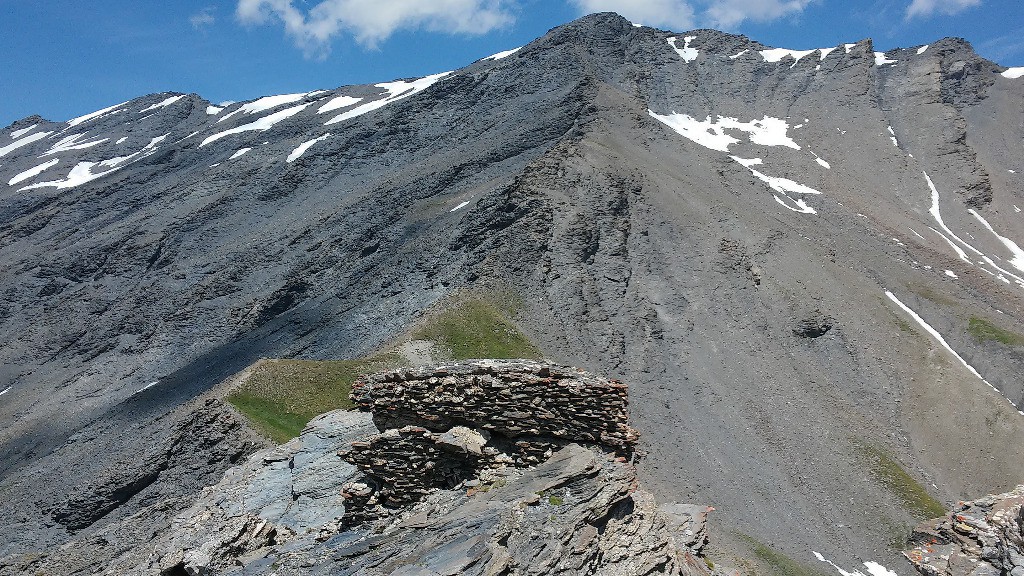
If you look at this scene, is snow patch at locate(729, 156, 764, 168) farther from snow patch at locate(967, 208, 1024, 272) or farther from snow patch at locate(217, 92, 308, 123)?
snow patch at locate(217, 92, 308, 123)

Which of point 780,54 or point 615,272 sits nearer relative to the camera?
point 615,272

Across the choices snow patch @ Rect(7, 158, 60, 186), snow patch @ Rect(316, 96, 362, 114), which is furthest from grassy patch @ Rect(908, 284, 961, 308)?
snow patch @ Rect(7, 158, 60, 186)

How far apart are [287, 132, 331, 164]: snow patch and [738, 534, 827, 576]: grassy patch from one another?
8232cm

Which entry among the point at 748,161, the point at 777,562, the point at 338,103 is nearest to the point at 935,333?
the point at 777,562

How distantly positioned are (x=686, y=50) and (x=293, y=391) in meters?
118

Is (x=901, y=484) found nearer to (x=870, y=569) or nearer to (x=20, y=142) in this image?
(x=870, y=569)

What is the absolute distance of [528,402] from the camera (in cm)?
1387

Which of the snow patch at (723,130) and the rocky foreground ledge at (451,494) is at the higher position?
the snow patch at (723,130)

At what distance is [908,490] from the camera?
4334 centimetres

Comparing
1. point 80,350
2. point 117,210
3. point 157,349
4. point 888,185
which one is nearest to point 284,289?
point 157,349

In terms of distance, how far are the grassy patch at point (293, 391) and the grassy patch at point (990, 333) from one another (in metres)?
54.5

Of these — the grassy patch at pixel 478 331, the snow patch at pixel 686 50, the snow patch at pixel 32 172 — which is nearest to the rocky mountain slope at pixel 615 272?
the grassy patch at pixel 478 331

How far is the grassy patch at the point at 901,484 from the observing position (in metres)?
41.9

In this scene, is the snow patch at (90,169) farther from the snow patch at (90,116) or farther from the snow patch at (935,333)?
the snow patch at (935,333)
